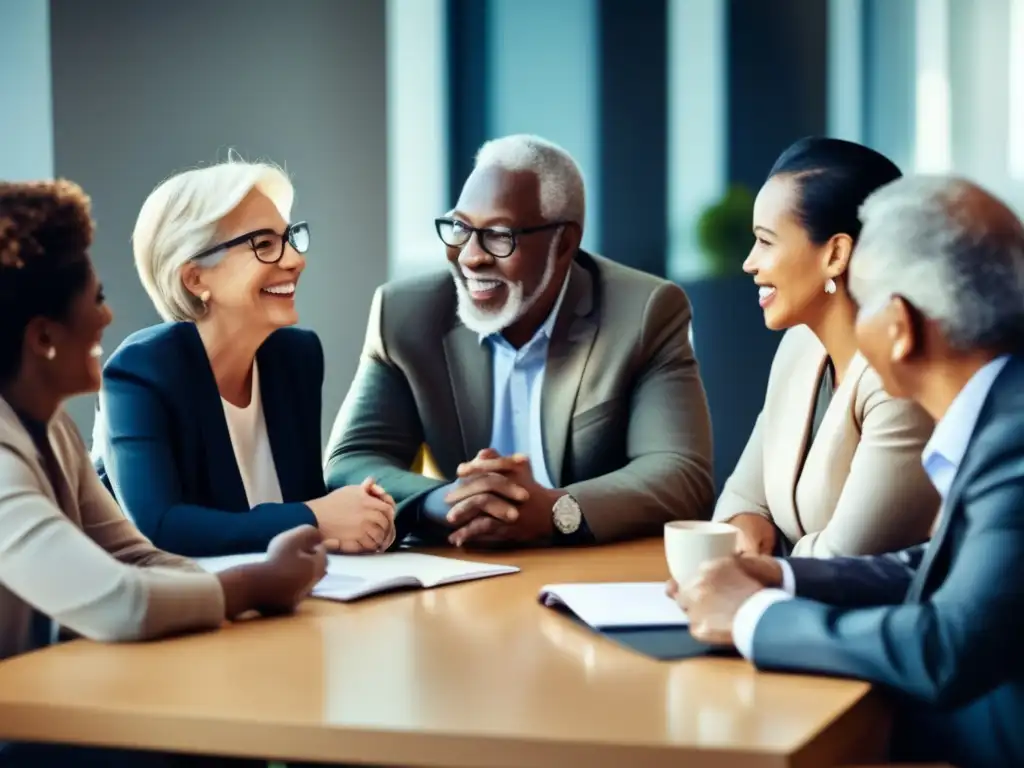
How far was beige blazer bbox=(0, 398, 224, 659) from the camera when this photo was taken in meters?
1.41

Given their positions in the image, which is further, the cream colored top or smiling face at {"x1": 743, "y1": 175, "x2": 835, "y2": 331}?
the cream colored top

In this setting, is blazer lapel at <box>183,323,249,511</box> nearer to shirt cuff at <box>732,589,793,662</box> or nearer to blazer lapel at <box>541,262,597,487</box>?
blazer lapel at <box>541,262,597,487</box>

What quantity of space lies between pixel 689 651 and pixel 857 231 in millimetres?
952

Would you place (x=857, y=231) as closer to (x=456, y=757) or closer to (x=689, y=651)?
(x=689, y=651)

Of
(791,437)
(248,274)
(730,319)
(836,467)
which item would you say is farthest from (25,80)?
(836,467)

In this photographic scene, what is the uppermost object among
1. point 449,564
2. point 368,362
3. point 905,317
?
point 905,317

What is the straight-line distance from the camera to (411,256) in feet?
13.9

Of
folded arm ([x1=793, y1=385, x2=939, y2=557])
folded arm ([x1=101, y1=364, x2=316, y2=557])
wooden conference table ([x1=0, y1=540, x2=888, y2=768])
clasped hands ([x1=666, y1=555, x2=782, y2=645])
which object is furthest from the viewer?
folded arm ([x1=101, y1=364, x2=316, y2=557])

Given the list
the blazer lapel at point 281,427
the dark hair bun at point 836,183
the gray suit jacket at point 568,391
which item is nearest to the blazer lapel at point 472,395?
the gray suit jacket at point 568,391

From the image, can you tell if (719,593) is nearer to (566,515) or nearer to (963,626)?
(963,626)

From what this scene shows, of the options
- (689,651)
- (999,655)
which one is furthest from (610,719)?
(999,655)

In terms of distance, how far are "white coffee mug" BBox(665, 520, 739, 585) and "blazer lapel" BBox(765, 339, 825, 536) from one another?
1.90 feet

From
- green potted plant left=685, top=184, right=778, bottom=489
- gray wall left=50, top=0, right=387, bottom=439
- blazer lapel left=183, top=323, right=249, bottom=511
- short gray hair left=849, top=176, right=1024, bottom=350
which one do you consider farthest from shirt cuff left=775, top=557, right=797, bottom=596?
gray wall left=50, top=0, right=387, bottom=439

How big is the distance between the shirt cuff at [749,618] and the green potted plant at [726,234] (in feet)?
8.91
